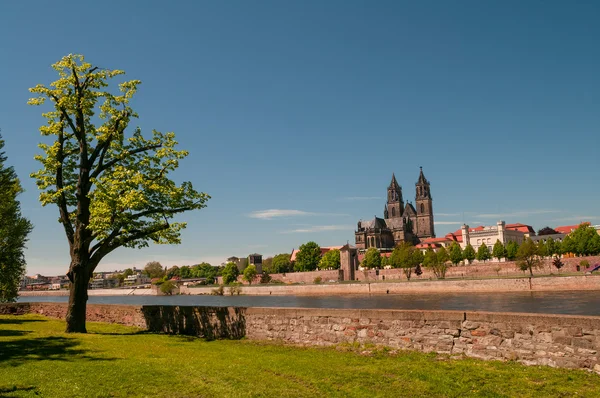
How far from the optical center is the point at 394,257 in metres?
135

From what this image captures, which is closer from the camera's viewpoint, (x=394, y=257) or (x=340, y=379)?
(x=340, y=379)

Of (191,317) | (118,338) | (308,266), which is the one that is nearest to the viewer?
(118,338)

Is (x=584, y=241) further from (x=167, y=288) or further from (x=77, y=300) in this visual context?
(x=167, y=288)

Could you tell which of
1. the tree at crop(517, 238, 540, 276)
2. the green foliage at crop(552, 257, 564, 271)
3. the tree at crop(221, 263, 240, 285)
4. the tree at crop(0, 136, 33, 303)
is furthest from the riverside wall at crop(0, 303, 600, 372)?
the tree at crop(221, 263, 240, 285)

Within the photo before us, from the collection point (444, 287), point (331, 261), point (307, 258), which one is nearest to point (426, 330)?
point (444, 287)

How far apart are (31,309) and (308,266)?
12911cm

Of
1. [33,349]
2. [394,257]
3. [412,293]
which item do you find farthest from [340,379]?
[394,257]

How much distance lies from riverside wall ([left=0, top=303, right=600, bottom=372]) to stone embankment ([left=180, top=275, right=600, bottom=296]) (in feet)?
227

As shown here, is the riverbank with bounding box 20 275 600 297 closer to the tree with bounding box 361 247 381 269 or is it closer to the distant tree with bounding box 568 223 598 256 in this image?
the distant tree with bounding box 568 223 598 256

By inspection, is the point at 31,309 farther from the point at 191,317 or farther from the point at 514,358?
the point at 514,358

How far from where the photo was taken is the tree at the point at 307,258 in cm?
16162

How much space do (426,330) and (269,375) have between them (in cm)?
484

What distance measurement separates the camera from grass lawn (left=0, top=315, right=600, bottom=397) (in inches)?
371

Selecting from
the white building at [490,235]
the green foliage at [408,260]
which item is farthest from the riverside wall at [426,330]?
the white building at [490,235]
